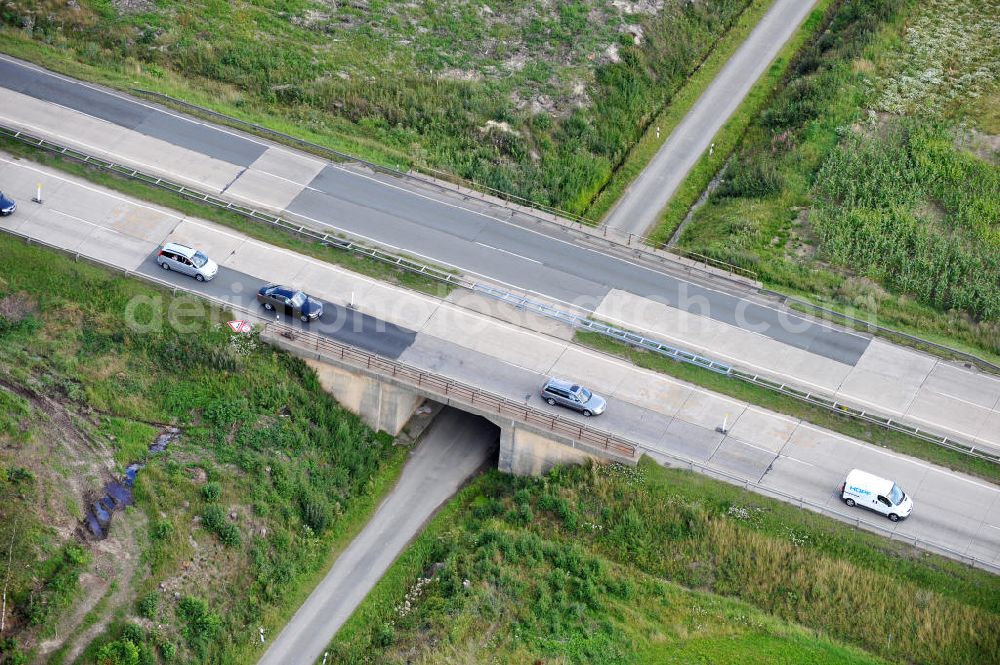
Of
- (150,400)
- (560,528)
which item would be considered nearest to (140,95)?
(150,400)

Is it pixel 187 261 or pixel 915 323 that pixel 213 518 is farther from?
pixel 915 323

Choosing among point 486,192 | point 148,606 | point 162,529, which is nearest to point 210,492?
point 162,529

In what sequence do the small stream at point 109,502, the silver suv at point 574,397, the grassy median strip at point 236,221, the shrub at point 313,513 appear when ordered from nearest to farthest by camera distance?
the small stream at point 109,502, the shrub at point 313,513, the silver suv at point 574,397, the grassy median strip at point 236,221

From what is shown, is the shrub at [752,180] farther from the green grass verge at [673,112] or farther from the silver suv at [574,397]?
the silver suv at [574,397]

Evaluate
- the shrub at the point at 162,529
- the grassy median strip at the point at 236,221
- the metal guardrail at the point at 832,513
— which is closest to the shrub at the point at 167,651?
the shrub at the point at 162,529

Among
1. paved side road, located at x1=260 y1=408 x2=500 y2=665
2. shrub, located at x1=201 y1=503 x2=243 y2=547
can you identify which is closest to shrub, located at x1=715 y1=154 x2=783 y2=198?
paved side road, located at x1=260 y1=408 x2=500 y2=665

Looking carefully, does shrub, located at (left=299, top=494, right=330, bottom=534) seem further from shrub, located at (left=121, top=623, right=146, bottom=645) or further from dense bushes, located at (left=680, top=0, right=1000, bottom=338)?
dense bushes, located at (left=680, top=0, right=1000, bottom=338)

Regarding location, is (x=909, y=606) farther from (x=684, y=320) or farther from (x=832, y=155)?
(x=832, y=155)
